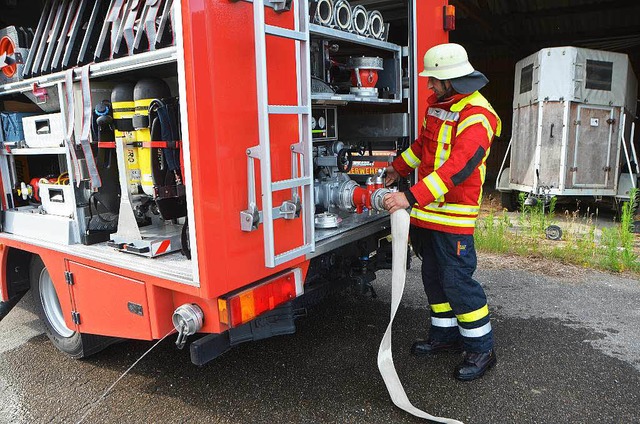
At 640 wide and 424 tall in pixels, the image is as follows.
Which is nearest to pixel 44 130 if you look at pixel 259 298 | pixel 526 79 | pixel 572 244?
pixel 259 298

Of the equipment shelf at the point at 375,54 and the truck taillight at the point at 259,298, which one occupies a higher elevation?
the equipment shelf at the point at 375,54

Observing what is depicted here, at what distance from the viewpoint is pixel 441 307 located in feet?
10.4

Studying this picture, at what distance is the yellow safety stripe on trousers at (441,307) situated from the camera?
3.17 metres

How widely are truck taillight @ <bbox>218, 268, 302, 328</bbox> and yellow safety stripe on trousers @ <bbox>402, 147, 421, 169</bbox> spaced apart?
1.19 m

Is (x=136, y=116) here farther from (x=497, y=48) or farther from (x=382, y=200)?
(x=497, y=48)

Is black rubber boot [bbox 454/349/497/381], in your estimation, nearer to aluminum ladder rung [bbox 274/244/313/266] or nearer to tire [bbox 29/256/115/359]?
aluminum ladder rung [bbox 274/244/313/266]

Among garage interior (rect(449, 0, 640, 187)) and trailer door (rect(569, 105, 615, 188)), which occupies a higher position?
garage interior (rect(449, 0, 640, 187))

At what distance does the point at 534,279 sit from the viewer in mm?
4785

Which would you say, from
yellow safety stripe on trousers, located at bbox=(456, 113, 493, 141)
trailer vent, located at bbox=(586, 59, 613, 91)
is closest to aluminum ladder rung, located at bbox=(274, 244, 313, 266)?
yellow safety stripe on trousers, located at bbox=(456, 113, 493, 141)

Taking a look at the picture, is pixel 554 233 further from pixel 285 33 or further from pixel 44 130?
pixel 44 130

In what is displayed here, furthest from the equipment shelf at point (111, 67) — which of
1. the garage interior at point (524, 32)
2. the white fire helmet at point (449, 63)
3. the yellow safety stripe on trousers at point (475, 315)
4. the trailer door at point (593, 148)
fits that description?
the garage interior at point (524, 32)

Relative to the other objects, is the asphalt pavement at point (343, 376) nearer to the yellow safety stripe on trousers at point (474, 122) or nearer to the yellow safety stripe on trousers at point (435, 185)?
the yellow safety stripe on trousers at point (435, 185)

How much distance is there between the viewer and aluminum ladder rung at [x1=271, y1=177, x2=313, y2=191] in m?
2.16

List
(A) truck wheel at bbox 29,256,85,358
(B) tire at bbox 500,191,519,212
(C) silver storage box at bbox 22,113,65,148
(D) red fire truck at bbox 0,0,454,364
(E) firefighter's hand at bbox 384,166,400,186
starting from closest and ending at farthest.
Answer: (D) red fire truck at bbox 0,0,454,364 → (C) silver storage box at bbox 22,113,65,148 → (A) truck wheel at bbox 29,256,85,358 → (E) firefighter's hand at bbox 384,166,400,186 → (B) tire at bbox 500,191,519,212
